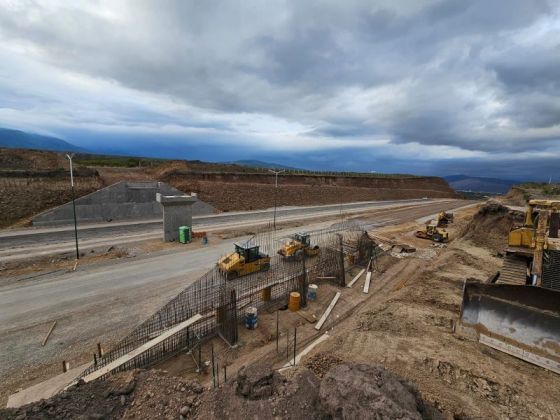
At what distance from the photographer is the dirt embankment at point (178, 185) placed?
30411mm

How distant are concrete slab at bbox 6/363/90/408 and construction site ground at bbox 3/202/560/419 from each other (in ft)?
2.40

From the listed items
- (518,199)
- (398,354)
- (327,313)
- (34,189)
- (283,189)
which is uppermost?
(518,199)

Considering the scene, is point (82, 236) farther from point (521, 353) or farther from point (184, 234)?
point (521, 353)

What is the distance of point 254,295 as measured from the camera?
1367 centimetres

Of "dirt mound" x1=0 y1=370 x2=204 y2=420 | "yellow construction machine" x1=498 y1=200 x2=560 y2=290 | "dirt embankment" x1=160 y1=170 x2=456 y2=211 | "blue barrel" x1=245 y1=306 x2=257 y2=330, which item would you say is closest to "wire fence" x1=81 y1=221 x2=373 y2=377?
"blue barrel" x1=245 y1=306 x2=257 y2=330

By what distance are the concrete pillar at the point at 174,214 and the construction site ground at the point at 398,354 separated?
9956 millimetres

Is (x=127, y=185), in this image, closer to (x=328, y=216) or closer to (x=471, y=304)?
(x=328, y=216)

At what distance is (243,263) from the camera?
1662 centimetres

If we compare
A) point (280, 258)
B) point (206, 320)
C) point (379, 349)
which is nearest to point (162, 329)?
point (206, 320)

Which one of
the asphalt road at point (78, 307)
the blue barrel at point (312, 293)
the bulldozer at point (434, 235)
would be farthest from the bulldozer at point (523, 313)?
the bulldozer at point (434, 235)

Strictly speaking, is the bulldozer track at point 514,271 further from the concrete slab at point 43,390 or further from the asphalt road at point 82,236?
the asphalt road at point 82,236

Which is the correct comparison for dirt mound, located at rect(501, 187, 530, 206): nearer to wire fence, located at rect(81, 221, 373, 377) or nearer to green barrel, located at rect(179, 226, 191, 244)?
wire fence, located at rect(81, 221, 373, 377)

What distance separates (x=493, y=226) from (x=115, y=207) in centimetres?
4156

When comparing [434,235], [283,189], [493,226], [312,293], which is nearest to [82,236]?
[312,293]
